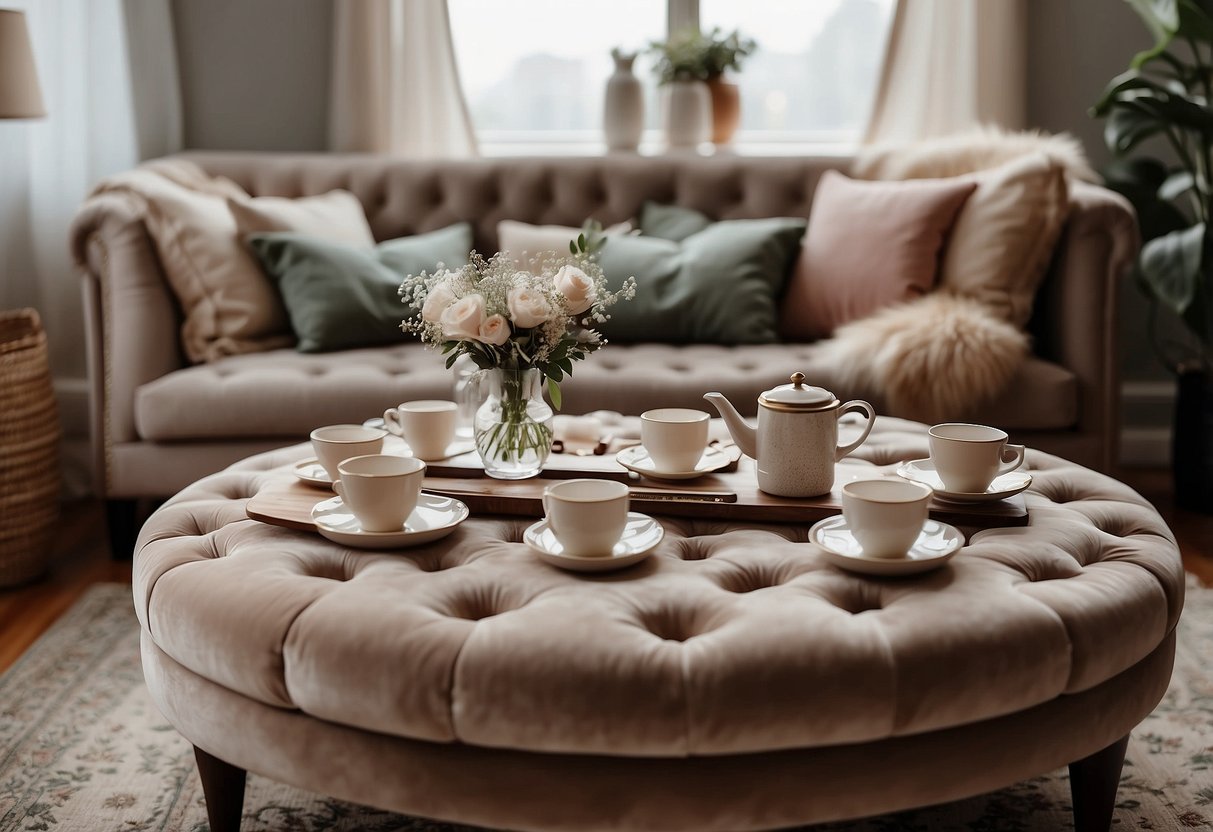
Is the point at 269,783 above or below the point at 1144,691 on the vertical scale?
below

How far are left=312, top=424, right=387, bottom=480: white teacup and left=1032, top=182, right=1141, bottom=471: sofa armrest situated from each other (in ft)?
5.51

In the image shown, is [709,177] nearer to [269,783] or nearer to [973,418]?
[973,418]

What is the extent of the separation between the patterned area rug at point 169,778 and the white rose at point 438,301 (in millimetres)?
712

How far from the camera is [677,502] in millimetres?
1555

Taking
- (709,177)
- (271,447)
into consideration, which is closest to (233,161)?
(271,447)

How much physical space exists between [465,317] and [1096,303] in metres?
1.72

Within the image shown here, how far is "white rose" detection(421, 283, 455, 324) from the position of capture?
1.61m

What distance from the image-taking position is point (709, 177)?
3221mm

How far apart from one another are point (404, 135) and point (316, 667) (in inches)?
106

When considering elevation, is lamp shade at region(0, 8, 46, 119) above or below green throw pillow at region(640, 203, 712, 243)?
above

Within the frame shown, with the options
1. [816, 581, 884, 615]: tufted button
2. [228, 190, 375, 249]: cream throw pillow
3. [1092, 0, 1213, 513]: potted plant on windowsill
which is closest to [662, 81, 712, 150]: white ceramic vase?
[228, 190, 375, 249]: cream throw pillow

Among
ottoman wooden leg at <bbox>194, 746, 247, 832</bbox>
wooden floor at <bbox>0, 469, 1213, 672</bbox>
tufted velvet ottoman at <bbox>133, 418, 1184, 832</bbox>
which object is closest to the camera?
tufted velvet ottoman at <bbox>133, 418, 1184, 832</bbox>

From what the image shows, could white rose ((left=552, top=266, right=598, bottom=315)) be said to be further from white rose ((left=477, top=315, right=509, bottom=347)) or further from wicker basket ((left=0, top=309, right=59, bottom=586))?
wicker basket ((left=0, top=309, right=59, bottom=586))

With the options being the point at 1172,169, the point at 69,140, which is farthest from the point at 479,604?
the point at 1172,169
